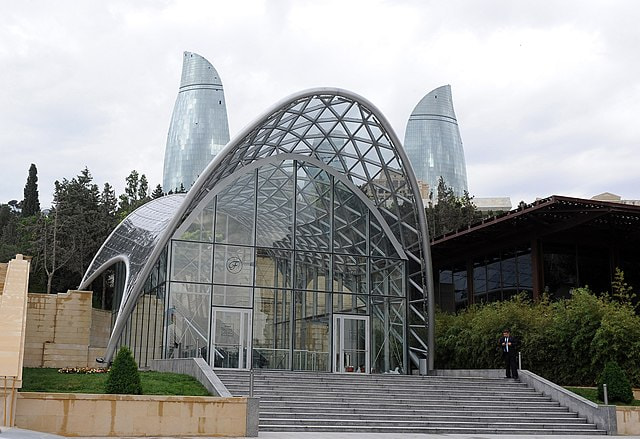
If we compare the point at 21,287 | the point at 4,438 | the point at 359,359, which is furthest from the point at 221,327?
the point at 4,438

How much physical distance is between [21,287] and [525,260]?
22014mm

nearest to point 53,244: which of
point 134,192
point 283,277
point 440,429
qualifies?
point 134,192

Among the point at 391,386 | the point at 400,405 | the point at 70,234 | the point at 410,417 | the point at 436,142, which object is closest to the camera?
the point at 410,417

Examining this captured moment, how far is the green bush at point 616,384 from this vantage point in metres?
20.7

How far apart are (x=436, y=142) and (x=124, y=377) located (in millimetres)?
120780

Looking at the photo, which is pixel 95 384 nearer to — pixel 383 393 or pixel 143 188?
pixel 383 393

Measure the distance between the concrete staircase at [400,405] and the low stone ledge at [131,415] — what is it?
179 centimetres

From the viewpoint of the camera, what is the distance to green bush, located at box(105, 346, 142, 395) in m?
16.2

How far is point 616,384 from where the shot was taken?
20703mm

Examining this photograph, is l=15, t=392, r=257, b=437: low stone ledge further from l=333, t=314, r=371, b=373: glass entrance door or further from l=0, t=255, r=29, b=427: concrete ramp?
l=333, t=314, r=371, b=373: glass entrance door

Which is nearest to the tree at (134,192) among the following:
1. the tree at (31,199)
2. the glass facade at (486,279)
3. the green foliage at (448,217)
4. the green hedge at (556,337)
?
the tree at (31,199)

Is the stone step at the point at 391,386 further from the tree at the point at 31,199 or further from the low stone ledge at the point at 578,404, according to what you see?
the tree at the point at 31,199

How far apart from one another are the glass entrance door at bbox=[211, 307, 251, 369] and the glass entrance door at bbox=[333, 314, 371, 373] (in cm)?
383

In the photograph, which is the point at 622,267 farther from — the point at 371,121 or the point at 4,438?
the point at 4,438
